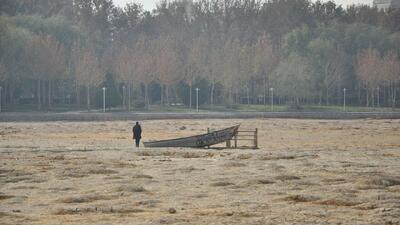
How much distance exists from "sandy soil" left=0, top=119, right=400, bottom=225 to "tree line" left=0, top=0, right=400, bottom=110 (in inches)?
2320

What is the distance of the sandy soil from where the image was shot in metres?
25.6

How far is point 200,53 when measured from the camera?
123562mm

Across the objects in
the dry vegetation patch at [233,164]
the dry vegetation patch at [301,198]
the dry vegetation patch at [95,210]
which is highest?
the dry vegetation patch at [233,164]

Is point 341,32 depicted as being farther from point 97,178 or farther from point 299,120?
point 97,178

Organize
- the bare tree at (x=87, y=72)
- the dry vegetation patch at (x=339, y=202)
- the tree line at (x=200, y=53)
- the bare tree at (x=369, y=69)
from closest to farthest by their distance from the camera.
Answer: the dry vegetation patch at (x=339, y=202)
the bare tree at (x=87, y=72)
the tree line at (x=200, y=53)
the bare tree at (x=369, y=69)

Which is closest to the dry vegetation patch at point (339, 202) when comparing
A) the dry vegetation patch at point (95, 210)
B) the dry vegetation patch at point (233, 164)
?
the dry vegetation patch at point (95, 210)

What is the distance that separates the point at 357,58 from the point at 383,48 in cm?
754

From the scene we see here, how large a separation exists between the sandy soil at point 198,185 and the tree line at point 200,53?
193ft

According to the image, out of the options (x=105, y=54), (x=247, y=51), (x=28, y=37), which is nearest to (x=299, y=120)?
(x=247, y=51)

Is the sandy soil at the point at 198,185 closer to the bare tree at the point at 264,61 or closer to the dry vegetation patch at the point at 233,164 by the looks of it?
the dry vegetation patch at the point at 233,164

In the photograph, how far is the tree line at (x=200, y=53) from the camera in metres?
114

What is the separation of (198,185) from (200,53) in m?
92.4

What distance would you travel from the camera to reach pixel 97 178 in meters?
34.0

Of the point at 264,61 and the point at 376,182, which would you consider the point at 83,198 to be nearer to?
the point at 376,182
